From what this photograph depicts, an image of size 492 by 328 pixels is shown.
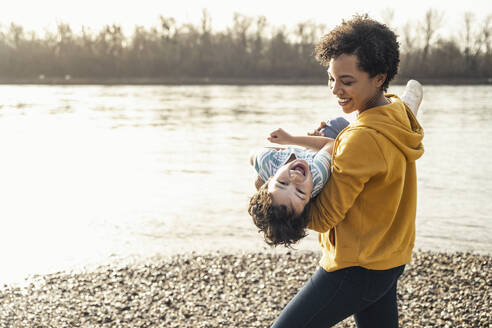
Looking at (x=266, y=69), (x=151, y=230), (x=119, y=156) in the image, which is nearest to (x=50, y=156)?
(x=119, y=156)

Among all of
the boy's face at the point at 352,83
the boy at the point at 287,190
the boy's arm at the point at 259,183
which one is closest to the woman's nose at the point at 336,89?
the boy's face at the point at 352,83

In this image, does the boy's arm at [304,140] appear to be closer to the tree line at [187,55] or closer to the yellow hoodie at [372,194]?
the yellow hoodie at [372,194]

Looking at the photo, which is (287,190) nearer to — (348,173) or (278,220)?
(278,220)

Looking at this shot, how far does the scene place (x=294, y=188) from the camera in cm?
207

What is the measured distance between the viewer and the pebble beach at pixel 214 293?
5.53 m

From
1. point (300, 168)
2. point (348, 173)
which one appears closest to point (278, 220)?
point (300, 168)

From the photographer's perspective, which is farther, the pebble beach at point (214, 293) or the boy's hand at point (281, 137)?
the pebble beach at point (214, 293)

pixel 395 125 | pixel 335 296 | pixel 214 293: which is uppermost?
pixel 395 125

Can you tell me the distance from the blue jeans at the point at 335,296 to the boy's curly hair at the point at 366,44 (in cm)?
88

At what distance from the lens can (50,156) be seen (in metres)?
21.1

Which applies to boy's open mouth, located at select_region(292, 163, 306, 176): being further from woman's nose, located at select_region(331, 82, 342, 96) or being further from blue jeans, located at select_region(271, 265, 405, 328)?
blue jeans, located at select_region(271, 265, 405, 328)

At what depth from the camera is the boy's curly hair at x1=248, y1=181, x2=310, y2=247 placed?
208cm

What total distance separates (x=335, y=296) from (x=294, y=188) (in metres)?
0.55

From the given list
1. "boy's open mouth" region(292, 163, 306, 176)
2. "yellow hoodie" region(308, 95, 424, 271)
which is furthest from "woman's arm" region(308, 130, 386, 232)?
"boy's open mouth" region(292, 163, 306, 176)
